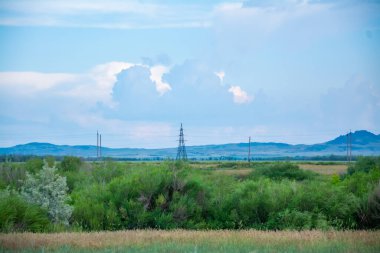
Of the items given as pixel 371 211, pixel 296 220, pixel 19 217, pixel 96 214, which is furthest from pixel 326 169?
pixel 19 217

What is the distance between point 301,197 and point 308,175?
104 feet

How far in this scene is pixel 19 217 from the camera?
2408 cm

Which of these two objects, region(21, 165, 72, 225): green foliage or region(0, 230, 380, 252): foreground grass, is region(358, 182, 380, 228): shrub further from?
region(21, 165, 72, 225): green foliage

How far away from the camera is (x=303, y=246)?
1616 centimetres

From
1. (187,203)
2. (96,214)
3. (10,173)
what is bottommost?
(96,214)

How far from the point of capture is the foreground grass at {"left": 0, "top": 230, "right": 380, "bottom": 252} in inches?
618

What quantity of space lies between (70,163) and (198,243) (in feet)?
151

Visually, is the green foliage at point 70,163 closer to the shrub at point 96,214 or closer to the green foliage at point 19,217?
the shrub at point 96,214

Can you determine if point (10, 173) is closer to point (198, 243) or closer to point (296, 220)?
point (296, 220)

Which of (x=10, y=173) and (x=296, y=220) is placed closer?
(x=296, y=220)

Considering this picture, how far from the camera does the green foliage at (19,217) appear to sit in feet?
74.5

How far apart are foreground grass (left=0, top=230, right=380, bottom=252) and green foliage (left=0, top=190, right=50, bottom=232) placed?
436 cm

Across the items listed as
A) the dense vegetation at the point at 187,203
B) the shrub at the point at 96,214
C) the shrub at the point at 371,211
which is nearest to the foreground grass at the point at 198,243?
the shrub at the point at 371,211

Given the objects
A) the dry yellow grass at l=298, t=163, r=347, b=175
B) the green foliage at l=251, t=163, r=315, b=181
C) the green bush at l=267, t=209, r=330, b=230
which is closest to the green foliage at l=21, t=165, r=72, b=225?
the green bush at l=267, t=209, r=330, b=230
